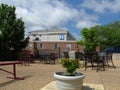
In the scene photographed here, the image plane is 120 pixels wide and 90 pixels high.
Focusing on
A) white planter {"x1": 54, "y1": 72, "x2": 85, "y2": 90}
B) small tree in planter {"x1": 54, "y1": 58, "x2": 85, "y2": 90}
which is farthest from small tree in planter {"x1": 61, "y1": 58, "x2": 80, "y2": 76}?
white planter {"x1": 54, "y1": 72, "x2": 85, "y2": 90}

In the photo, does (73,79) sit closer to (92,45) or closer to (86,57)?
(86,57)

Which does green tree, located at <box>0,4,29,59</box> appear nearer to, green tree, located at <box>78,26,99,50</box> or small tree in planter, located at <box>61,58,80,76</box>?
green tree, located at <box>78,26,99,50</box>

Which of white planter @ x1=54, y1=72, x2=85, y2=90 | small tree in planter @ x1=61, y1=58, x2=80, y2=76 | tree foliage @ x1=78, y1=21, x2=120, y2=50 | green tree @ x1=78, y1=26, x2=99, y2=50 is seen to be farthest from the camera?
tree foliage @ x1=78, y1=21, x2=120, y2=50

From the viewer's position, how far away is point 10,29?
24.2m

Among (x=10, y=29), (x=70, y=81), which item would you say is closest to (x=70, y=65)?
(x=70, y=81)

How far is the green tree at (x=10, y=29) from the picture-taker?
949 inches

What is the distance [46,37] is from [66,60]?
54.4 m

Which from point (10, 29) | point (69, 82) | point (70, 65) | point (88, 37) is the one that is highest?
point (10, 29)

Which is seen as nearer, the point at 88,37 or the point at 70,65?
the point at 70,65

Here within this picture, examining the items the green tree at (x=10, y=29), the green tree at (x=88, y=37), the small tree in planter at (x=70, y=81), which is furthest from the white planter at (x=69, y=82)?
the green tree at (x=88, y=37)

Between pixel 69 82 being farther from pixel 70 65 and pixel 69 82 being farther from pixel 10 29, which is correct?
pixel 10 29

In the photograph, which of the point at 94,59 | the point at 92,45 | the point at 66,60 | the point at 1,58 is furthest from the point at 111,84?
the point at 92,45

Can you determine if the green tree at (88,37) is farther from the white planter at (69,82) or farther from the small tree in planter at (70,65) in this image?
the white planter at (69,82)

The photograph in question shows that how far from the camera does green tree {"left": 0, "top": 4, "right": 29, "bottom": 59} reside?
24.1 meters
